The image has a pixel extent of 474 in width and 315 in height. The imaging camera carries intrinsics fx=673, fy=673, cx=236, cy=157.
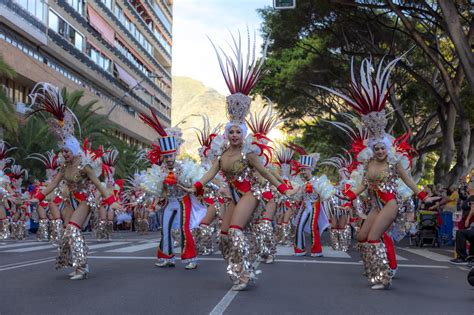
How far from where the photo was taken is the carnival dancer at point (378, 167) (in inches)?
344

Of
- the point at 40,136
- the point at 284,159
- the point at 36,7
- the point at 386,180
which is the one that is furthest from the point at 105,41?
the point at 386,180

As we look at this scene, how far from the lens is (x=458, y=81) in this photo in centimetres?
2306

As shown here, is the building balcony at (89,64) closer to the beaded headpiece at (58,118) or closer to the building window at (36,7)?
the building window at (36,7)

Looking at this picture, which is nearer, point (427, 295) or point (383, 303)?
point (383, 303)

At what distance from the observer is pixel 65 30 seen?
43344mm

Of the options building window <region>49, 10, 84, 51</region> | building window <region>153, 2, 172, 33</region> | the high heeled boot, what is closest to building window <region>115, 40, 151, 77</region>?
building window <region>153, 2, 172, 33</region>

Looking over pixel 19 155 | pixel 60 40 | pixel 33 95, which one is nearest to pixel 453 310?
pixel 33 95

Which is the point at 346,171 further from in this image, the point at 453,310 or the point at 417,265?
the point at 453,310

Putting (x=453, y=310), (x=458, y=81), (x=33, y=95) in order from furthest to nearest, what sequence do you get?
1. (x=458, y=81)
2. (x=33, y=95)
3. (x=453, y=310)

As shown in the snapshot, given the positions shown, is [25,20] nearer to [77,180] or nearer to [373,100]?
[77,180]

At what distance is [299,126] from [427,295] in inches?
1240

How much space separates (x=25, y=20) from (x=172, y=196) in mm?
27447

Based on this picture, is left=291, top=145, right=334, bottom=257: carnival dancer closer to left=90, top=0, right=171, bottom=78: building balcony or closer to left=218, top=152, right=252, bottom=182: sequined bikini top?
left=218, top=152, right=252, bottom=182: sequined bikini top

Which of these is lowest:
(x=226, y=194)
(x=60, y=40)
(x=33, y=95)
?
(x=226, y=194)
